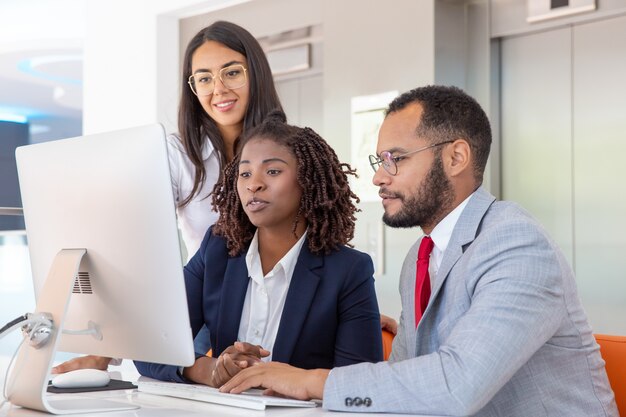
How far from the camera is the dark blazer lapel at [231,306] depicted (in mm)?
2068

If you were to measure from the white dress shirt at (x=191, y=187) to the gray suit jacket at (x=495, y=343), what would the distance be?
1025mm

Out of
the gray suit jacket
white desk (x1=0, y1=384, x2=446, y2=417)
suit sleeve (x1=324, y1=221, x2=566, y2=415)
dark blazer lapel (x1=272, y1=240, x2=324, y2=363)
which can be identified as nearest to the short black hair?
the gray suit jacket

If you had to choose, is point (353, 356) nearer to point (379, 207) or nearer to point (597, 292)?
point (597, 292)

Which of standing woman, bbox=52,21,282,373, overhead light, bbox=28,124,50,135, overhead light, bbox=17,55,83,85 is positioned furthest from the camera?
overhead light, bbox=28,124,50,135

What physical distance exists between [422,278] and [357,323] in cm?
25

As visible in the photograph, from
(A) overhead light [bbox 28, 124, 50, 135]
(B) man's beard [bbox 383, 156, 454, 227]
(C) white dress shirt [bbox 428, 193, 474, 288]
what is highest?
(A) overhead light [bbox 28, 124, 50, 135]

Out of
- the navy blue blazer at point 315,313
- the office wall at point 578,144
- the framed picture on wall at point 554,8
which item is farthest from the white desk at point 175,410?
the framed picture on wall at point 554,8

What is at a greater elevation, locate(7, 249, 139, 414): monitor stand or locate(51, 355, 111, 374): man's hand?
locate(7, 249, 139, 414): monitor stand

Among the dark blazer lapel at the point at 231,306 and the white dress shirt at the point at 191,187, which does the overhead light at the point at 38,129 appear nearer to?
the white dress shirt at the point at 191,187

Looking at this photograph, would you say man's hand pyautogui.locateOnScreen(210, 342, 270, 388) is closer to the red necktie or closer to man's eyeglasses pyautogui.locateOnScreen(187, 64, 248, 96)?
the red necktie

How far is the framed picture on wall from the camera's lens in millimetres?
4139

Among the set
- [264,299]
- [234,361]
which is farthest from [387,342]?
[234,361]

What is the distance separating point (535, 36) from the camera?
442 centimetres

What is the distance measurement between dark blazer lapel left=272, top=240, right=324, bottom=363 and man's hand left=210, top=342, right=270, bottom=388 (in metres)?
0.19
